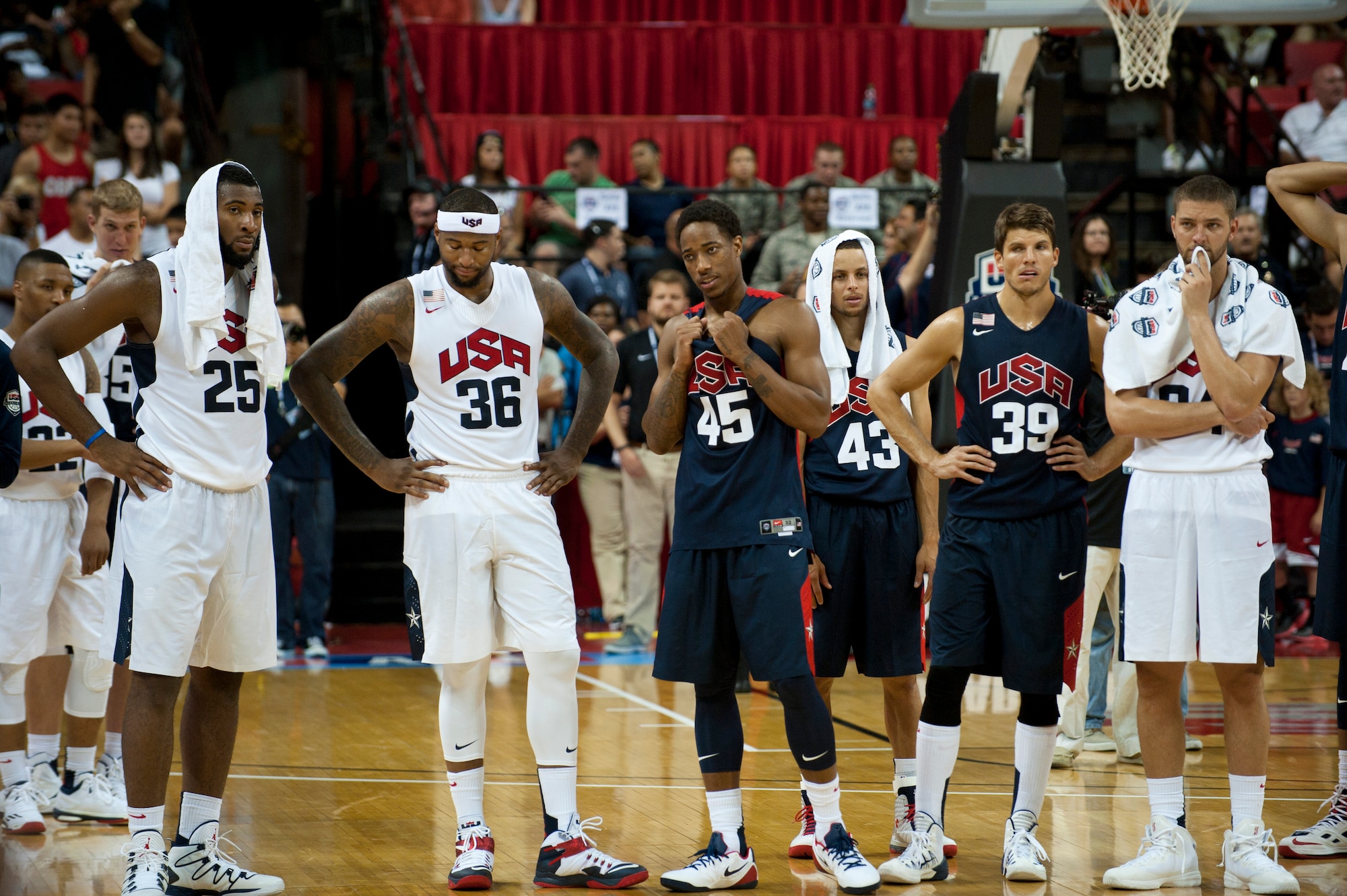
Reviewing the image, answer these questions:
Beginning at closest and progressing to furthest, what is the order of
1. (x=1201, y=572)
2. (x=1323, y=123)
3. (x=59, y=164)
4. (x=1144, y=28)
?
(x=1201, y=572) → (x=1144, y=28) → (x=59, y=164) → (x=1323, y=123)

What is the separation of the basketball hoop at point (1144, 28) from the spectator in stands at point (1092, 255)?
183cm

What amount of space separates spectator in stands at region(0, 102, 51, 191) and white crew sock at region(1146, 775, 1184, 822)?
11295mm

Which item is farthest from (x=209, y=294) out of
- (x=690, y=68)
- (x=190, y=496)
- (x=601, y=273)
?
(x=690, y=68)

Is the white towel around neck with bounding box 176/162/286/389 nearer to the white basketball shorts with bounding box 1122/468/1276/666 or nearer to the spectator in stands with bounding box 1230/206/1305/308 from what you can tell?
the white basketball shorts with bounding box 1122/468/1276/666

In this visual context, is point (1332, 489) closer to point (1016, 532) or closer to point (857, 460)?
point (1016, 532)

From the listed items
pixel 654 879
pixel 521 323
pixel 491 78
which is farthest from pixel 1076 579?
pixel 491 78

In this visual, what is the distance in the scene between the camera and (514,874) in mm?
5348

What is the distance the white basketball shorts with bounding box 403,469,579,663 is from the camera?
5.23 meters

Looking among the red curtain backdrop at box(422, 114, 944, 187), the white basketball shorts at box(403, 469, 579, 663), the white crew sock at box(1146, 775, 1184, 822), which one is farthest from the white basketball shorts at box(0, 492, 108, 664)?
the red curtain backdrop at box(422, 114, 944, 187)

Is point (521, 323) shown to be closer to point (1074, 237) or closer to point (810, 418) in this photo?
point (810, 418)

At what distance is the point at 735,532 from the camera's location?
5145 mm

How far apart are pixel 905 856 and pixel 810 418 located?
1.61 meters

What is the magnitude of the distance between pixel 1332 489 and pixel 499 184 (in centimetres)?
869

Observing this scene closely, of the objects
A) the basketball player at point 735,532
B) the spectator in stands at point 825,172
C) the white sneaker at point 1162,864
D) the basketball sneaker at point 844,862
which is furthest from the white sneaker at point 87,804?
the spectator in stands at point 825,172
